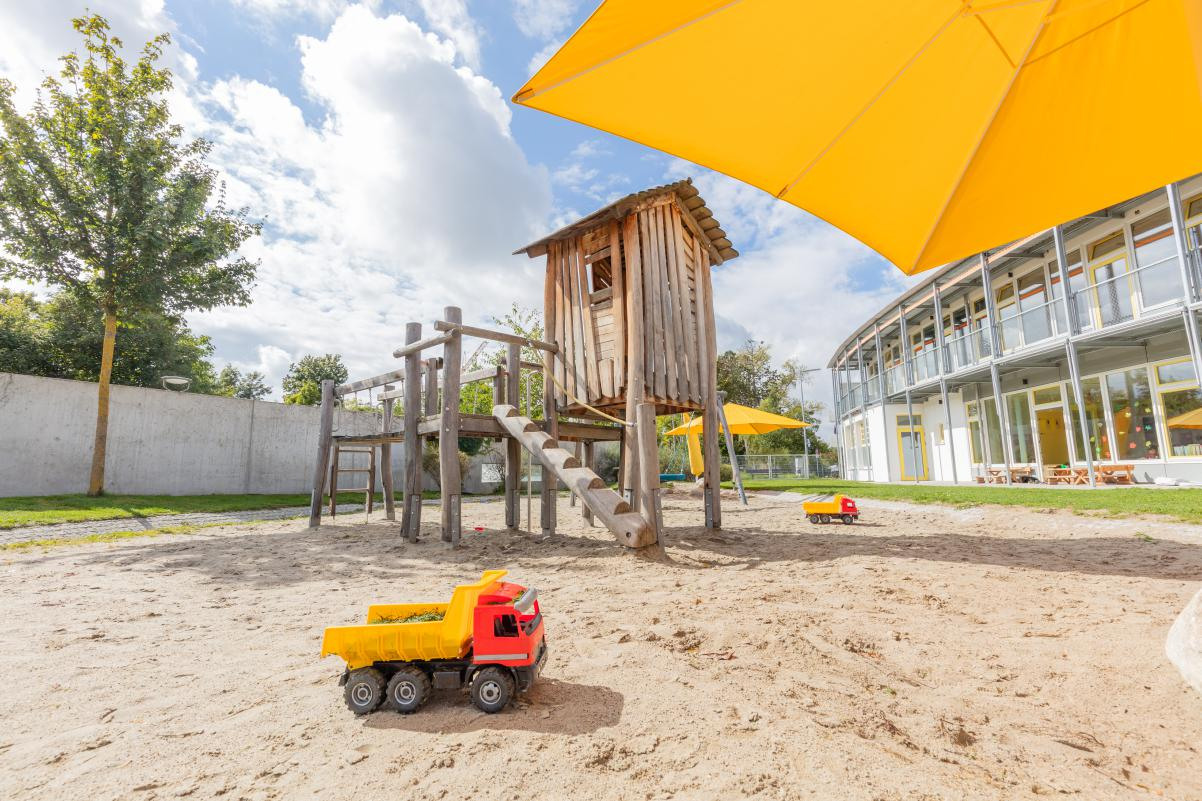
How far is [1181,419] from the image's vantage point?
34.5 ft

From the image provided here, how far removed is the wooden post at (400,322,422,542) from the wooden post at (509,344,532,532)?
4.26 ft

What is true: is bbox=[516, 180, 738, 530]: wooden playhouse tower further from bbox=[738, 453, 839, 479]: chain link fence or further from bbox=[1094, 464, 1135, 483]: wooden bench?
bbox=[738, 453, 839, 479]: chain link fence

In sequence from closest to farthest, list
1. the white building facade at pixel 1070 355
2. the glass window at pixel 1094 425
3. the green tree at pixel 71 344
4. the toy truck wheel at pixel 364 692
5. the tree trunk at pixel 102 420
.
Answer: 1. the toy truck wheel at pixel 364 692
2. the white building facade at pixel 1070 355
3. the tree trunk at pixel 102 420
4. the glass window at pixel 1094 425
5. the green tree at pixel 71 344

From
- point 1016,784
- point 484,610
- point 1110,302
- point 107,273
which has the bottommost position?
point 1016,784

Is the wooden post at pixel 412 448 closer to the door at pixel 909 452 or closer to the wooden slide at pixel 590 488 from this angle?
the wooden slide at pixel 590 488

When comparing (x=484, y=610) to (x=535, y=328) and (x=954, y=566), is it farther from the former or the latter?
(x=535, y=328)

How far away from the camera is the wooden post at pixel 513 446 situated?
7.89 m

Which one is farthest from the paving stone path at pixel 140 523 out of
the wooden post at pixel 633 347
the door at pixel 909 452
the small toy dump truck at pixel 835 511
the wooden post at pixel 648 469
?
the door at pixel 909 452

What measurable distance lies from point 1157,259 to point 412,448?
15.9 metres

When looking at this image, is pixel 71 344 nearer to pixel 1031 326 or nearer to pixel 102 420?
pixel 102 420

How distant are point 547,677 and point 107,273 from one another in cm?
1685

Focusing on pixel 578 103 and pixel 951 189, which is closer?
pixel 578 103

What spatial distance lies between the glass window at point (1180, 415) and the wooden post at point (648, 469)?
1263 centimetres

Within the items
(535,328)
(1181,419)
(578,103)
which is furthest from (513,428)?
(535,328)
